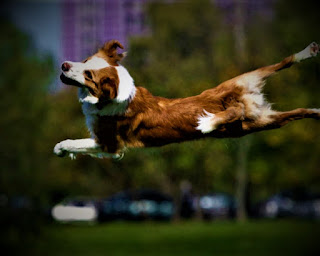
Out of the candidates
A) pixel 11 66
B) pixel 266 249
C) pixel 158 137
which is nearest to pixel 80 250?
pixel 266 249

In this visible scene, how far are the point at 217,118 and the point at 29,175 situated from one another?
77.6 ft

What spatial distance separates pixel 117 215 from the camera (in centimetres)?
4500

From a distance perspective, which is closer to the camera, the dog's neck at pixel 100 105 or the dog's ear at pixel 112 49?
the dog's neck at pixel 100 105

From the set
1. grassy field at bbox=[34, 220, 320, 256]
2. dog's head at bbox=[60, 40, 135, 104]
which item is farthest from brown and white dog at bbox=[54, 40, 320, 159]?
grassy field at bbox=[34, 220, 320, 256]

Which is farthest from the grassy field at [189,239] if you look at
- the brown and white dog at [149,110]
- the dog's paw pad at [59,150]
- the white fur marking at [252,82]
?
the white fur marking at [252,82]

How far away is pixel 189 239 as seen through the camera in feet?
124

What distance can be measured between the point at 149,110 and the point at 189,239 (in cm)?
3392

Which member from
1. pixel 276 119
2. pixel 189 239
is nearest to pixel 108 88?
pixel 276 119

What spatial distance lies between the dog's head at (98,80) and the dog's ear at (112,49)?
147 mm

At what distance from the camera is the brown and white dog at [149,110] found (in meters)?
4.57

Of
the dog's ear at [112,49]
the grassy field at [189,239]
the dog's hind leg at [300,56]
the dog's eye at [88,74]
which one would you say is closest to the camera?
the dog's eye at [88,74]

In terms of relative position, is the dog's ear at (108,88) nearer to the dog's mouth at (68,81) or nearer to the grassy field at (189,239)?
the dog's mouth at (68,81)

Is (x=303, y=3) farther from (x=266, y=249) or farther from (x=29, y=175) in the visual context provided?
(x=29, y=175)

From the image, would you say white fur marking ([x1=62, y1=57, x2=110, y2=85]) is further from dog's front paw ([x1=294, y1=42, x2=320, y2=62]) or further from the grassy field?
the grassy field
